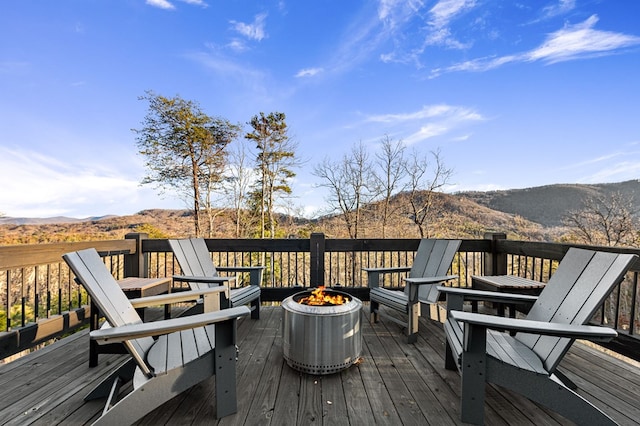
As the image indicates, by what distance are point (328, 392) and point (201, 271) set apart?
2.21m

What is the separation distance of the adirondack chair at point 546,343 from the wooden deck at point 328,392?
33 centimetres

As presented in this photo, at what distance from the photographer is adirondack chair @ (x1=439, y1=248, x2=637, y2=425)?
1.37 meters

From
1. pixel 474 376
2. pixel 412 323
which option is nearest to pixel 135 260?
pixel 412 323

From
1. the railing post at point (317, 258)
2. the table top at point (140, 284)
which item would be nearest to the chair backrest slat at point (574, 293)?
the railing post at point (317, 258)

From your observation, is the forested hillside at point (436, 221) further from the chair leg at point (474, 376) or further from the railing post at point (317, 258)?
the chair leg at point (474, 376)

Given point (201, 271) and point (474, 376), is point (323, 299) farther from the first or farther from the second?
point (201, 271)

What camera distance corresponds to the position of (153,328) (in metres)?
1.39

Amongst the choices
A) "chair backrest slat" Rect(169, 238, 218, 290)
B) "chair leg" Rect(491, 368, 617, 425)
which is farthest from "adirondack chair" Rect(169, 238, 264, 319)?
"chair leg" Rect(491, 368, 617, 425)

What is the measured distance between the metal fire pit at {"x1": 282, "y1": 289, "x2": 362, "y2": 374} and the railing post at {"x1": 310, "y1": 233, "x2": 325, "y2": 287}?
1.71 meters

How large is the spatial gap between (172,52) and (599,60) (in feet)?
35.9

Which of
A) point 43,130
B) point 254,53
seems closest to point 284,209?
point 254,53

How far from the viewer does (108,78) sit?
310 inches

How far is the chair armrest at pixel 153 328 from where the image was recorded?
1.32 metres

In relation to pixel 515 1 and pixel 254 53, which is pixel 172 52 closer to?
pixel 254 53
